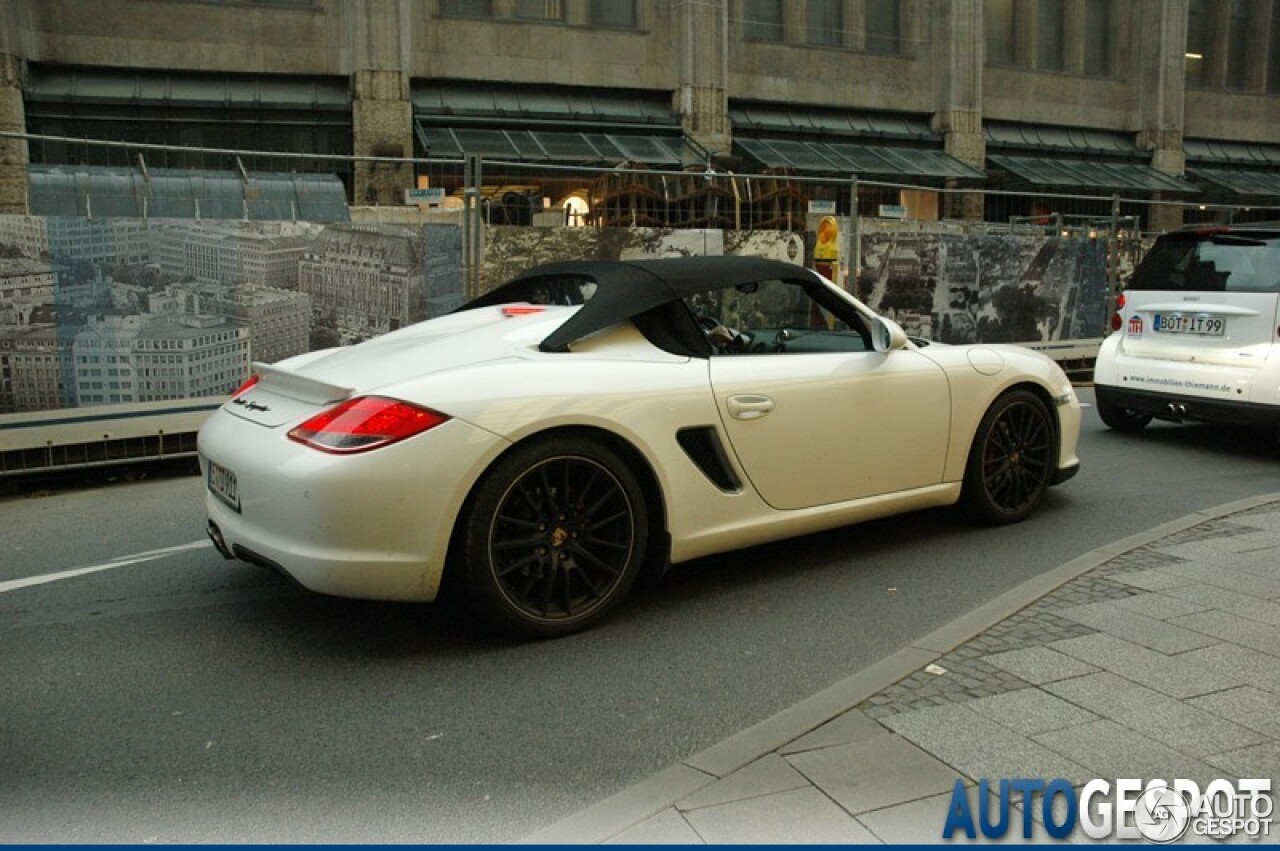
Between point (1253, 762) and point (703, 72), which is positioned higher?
point (703, 72)

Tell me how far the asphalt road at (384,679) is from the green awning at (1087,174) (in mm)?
27767

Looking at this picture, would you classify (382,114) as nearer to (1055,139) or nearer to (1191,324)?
(1191,324)

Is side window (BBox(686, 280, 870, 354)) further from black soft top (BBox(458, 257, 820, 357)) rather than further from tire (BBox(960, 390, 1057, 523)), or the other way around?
tire (BBox(960, 390, 1057, 523))

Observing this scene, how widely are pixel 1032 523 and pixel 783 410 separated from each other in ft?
6.48

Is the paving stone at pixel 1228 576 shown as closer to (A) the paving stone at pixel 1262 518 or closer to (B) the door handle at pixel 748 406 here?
(A) the paving stone at pixel 1262 518

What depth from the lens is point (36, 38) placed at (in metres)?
23.1

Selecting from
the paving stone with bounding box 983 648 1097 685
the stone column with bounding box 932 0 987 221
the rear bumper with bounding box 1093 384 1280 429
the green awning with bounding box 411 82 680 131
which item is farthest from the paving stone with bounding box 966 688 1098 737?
the stone column with bounding box 932 0 987 221

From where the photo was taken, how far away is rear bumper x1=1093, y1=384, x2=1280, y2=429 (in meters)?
7.62

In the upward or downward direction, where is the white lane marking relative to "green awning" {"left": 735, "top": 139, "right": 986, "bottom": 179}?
downward

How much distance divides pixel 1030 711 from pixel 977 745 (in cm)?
33

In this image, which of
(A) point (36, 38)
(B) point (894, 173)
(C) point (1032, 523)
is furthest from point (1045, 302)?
(A) point (36, 38)

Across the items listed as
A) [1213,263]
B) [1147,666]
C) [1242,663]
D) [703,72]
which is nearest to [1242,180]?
[703,72]

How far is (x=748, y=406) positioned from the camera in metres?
4.60

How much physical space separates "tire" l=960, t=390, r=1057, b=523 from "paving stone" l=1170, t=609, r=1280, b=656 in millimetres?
1476
